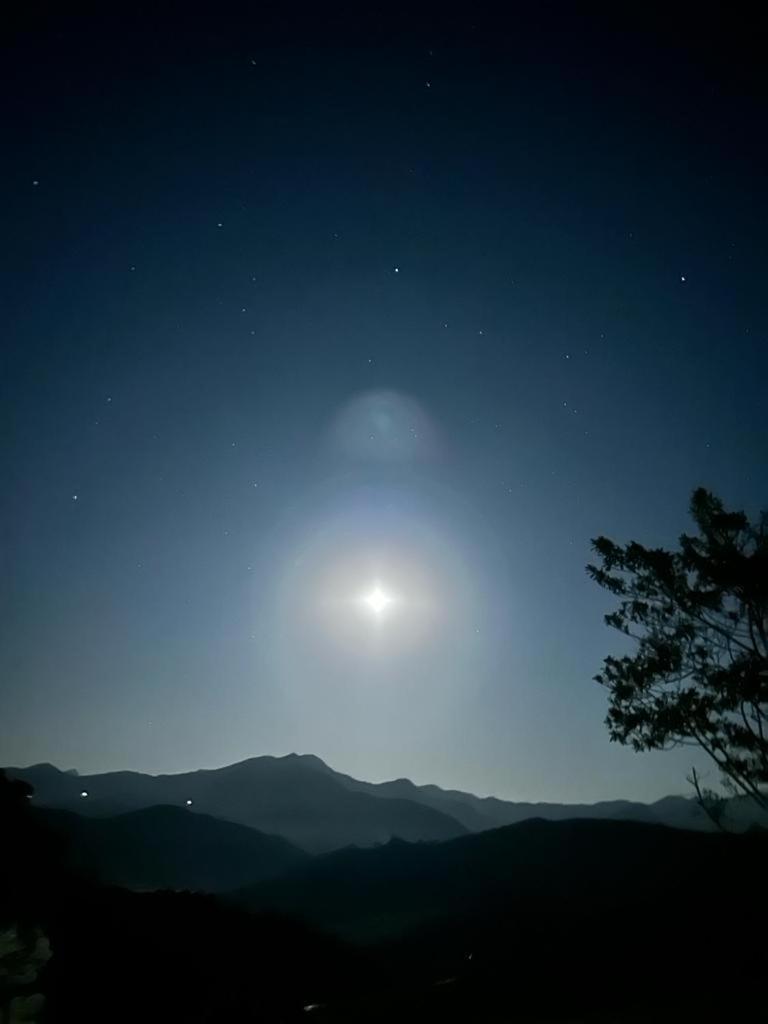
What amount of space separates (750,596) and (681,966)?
1325 cm

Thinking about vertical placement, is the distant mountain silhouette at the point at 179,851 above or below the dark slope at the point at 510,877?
above

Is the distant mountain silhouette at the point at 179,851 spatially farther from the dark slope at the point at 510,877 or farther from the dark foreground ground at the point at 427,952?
the dark foreground ground at the point at 427,952

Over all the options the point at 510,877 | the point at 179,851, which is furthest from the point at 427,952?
the point at 179,851

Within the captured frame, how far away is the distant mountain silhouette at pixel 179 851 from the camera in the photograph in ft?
414

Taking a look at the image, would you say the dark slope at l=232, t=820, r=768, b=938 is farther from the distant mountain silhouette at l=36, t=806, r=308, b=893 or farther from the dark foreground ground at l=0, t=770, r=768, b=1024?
the distant mountain silhouette at l=36, t=806, r=308, b=893

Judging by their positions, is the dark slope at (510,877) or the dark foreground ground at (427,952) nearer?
the dark foreground ground at (427,952)

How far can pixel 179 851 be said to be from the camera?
140m

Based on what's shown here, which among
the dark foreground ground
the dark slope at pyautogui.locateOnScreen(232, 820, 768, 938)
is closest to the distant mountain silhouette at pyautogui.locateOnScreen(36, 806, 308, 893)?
the dark slope at pyautogui.locateOnScreen(232, 820, 768, 938)

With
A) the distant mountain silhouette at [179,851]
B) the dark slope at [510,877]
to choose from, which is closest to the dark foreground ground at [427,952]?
the dark slope at [510,877]

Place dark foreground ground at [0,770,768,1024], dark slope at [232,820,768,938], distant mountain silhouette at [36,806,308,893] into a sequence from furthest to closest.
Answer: distant mountain silhouette at [36,806,308,893], dark slope at [232,820,768,938], dark foreground ground at [0,770,768,1024]

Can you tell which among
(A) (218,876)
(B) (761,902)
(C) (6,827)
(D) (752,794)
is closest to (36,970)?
(C) (6,827)

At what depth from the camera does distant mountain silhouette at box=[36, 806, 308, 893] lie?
126250 mm

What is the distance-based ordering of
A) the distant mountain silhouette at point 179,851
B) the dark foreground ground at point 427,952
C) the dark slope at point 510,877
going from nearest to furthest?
the dark foreground ground at point 427,952
the dark slope at point 510,877
the distant mountain silhouette at point 179,851

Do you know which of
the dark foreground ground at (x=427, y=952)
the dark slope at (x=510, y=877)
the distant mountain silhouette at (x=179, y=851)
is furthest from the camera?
the distant mountain silhouette at (x=179, y=851)
